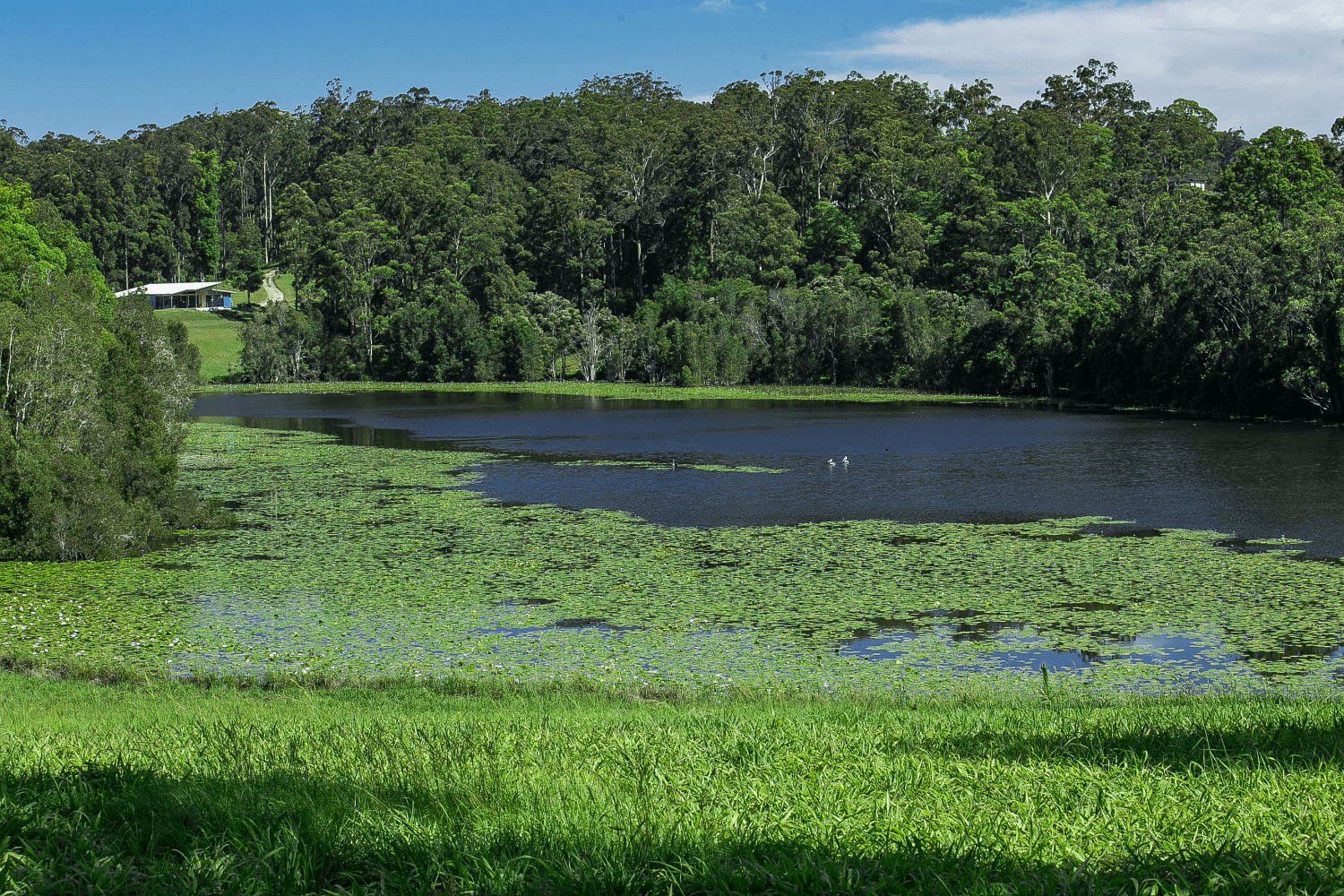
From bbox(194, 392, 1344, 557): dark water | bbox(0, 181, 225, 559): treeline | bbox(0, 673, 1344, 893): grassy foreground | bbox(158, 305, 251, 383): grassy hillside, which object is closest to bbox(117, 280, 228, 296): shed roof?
bbox(158, 305, 251, 383): grassy hillside

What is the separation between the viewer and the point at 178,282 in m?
134

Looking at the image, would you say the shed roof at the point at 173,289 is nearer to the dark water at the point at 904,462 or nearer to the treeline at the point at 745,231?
the treeline at the point at 745,231

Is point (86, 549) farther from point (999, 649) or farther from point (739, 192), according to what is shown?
point (739, 192)

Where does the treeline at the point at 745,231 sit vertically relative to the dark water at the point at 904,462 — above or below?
above

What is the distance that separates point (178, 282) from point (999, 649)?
448ft

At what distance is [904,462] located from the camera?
38.4 m

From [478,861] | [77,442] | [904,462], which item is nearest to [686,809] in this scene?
[478,861]

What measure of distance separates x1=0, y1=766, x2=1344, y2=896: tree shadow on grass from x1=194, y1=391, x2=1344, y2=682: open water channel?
423 inches

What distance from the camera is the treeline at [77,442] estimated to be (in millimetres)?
21578

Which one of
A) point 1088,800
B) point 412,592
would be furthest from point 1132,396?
point 1088,800

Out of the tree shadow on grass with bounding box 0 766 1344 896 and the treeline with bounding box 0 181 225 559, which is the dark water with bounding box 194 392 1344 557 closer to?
the treeline with bounding box 0 181 225 559

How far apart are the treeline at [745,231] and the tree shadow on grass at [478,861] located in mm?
64245

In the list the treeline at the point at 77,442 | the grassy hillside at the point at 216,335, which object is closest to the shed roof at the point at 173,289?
the grassy hillside at the point at 216,335

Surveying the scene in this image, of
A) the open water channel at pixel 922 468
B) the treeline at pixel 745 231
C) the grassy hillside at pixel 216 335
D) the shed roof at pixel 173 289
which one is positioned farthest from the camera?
the shed roof at pixel 173 289
